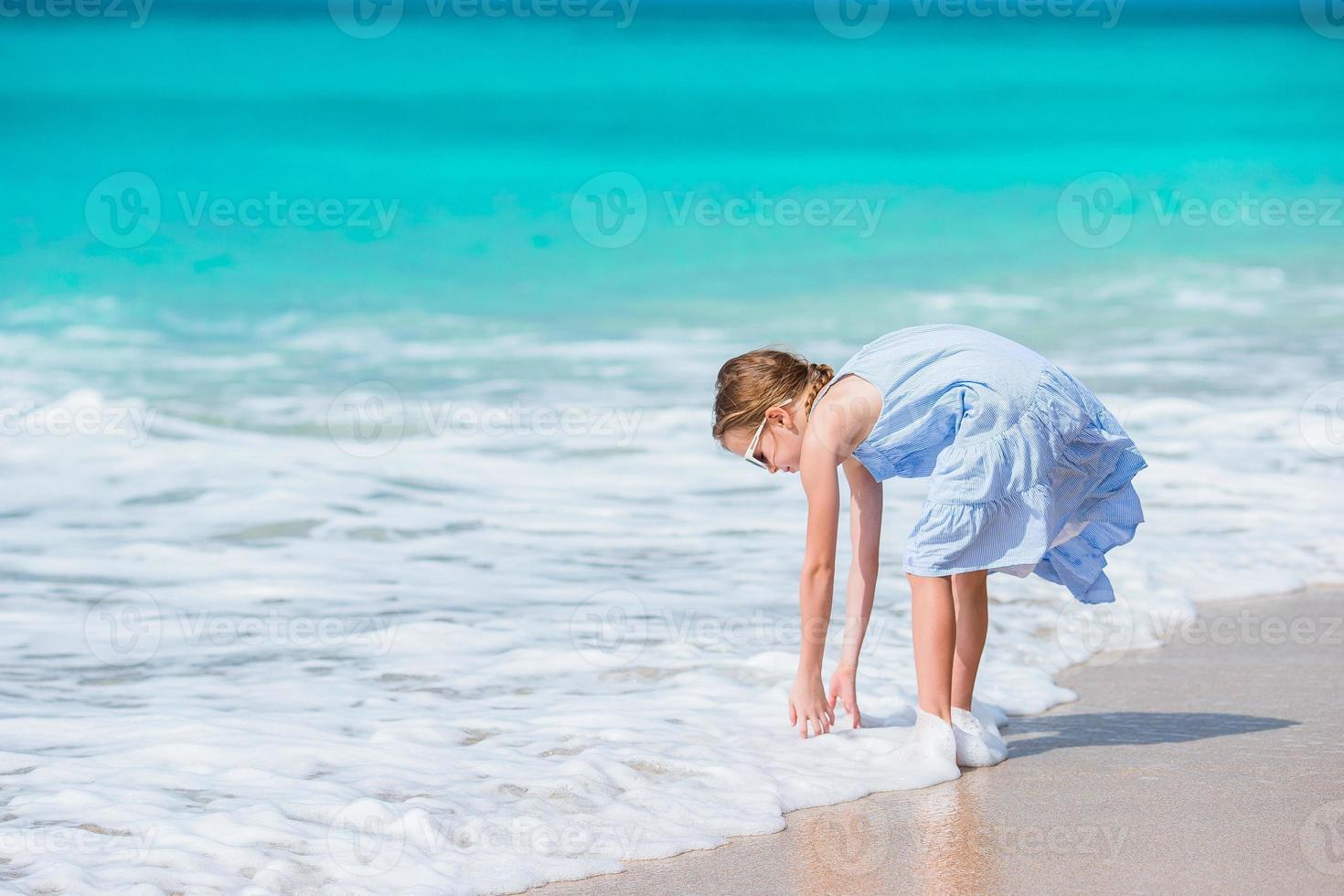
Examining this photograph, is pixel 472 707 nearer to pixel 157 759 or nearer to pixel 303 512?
pixel 157 759

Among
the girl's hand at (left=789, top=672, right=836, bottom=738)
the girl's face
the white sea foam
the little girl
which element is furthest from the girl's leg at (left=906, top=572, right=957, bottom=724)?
the girl's face

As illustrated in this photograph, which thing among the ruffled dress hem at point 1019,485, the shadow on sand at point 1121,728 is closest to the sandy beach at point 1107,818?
the shadow on sand at point 1121,728

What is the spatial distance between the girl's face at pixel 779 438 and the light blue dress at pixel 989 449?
82 millimetres

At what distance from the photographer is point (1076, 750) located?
109 inches

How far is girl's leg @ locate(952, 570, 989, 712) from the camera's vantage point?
2.70 metres

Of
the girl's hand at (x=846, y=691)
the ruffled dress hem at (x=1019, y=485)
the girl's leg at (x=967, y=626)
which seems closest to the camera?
the ruffled dress hem at (x=1019, y=485)

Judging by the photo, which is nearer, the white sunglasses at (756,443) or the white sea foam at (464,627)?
the white sea foam at (464,627)

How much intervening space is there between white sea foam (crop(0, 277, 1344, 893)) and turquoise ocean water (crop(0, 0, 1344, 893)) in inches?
0.8

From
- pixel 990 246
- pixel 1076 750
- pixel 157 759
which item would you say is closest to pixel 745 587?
pixel 1076 750

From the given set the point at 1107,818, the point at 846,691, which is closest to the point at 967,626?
the point at 846,691

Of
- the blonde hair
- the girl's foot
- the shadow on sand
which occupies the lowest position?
the shadow on sand

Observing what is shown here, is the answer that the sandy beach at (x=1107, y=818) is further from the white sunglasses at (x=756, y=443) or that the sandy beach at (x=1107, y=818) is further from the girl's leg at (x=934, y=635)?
the white sunglasses at (x=756, y=443)

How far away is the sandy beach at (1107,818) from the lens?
206cm

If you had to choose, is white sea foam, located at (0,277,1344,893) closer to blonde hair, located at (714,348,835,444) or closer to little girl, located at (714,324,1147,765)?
little girl, located at (714,324,1147,765)
